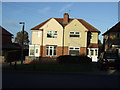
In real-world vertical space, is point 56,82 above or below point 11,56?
below

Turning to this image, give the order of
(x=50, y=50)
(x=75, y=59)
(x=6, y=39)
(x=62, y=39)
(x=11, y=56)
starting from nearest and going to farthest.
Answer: (x=75, y=59), (x=11, y=56), (x=50, y=50), (x=62, y=39), (x=6, y=39)

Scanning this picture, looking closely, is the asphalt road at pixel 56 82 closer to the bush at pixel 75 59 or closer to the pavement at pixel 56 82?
the pavement at pixel 56 82

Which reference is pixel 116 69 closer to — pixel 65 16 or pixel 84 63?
pixel 84 63

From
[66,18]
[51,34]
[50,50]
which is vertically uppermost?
[66,18]

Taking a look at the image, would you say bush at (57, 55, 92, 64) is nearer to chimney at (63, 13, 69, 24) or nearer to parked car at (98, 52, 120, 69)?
parked car at (98, 52, 120, 69)

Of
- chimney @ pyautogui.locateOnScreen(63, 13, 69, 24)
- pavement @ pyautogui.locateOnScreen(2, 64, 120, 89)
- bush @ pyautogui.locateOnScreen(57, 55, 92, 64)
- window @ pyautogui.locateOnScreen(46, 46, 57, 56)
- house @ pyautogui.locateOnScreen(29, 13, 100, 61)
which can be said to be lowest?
pavement @ pyautogui.locateOnScreen(2, 64, 120, 89)

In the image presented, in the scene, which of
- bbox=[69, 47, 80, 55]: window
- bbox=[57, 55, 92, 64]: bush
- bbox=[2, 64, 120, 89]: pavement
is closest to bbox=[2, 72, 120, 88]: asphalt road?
bbox=[2, 64, 120, 89]: pavement

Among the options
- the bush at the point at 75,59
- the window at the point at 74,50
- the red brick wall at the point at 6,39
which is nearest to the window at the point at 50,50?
the window at the point at 74,50

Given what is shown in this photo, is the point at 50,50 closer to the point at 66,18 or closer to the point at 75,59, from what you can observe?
the point at 66,18

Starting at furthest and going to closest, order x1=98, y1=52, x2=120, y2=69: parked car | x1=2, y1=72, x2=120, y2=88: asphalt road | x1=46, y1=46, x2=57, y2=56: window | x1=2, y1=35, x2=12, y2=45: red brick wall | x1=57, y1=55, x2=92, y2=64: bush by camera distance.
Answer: x1=2, y1=35, x2=12, y2=45: red brick wall → x1=46, y1=46, x2=57, y2=56: window → x1=57, y1=55, x2=92, y2=64: bush → x1=98, y1=52, x2=120, y2=69: parked car → x1=2, y1=72, x2=120, y2=88: asphalt road

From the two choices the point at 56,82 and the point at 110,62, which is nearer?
the point at 56,82

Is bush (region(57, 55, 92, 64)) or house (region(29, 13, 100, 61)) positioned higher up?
house (region(29, 13, 100, 61))

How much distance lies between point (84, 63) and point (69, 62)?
1.81 m

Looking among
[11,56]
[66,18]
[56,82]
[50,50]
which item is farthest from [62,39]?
[56,82]
